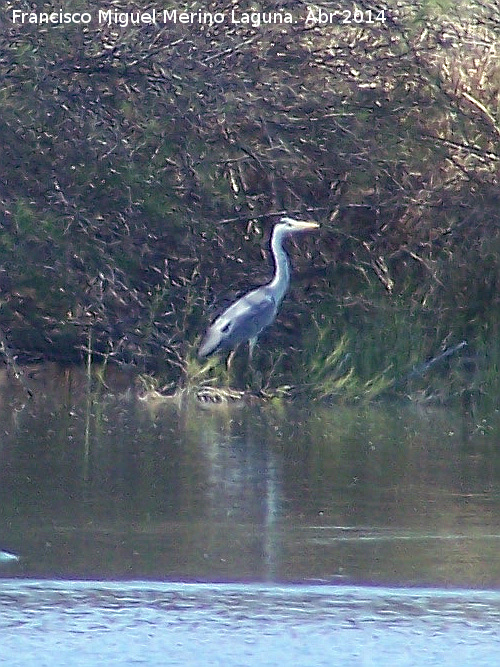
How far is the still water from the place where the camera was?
4797mm

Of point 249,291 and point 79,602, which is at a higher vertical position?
point 249,291

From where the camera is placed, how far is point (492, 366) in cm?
1336

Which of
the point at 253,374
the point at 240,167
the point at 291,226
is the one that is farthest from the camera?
the point at 240,167

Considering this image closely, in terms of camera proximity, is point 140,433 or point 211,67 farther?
point 211,67

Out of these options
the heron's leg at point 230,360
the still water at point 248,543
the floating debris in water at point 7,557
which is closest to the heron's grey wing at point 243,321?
the heron's leg at point 230,360

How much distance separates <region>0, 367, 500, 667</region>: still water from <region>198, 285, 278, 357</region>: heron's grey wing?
1.74 metres

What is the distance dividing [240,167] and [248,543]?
7701 mm

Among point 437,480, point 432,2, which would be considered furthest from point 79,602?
point 432,2

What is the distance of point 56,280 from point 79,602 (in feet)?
28.3

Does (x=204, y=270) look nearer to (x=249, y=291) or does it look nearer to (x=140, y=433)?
(x=249, y=291)

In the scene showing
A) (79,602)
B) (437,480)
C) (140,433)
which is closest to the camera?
(79,602)

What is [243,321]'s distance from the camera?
41.5 feet

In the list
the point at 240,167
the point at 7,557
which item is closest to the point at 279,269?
the point at 240,167

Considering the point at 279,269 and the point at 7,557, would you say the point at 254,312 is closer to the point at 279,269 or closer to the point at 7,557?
the point at 279,269
